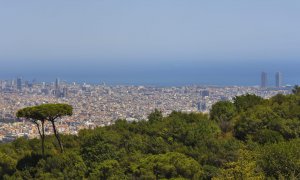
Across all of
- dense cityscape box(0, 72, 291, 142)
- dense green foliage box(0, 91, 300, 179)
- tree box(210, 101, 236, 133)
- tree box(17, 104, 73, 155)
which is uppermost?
tree box(17, 104, 73, 155)

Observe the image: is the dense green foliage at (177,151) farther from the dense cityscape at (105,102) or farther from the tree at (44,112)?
the dense cityscape at (105,102)

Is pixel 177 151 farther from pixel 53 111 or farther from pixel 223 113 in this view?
pixel 223 113

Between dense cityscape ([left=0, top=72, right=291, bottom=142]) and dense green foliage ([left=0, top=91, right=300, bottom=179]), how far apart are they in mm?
16789

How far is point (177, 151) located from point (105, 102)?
44.9 m

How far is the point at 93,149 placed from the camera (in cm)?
1416

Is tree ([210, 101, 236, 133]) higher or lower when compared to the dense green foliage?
higher

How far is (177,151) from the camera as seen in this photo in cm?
1449

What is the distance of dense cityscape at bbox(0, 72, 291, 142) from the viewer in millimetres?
39603

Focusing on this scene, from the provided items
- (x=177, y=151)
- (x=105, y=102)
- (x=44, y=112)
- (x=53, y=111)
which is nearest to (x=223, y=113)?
(x=177, y=151)

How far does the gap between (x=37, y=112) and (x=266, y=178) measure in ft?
22.1

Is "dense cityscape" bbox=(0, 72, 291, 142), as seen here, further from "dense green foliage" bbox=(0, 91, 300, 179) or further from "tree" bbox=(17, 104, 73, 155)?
"tree" bbox=(17, 104, 73, 155)

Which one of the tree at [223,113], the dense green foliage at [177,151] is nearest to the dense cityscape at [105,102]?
the tree at [223,113]

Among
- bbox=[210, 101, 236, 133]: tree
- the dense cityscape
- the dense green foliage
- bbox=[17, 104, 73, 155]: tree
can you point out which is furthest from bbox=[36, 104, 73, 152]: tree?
the dense cityscape

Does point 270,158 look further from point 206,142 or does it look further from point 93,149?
point 93,149
